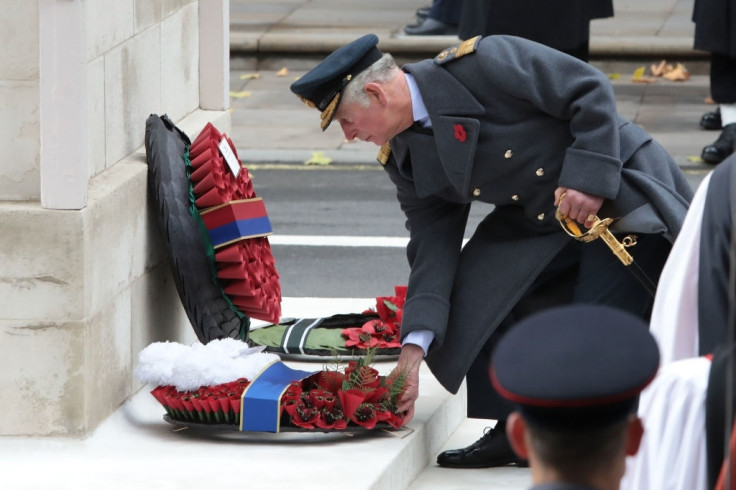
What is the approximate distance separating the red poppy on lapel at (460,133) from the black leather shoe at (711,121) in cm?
692

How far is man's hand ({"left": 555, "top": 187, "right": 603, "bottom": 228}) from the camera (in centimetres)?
464

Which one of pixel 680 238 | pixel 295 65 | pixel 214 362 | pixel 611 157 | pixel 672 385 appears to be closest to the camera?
pixel 672 385

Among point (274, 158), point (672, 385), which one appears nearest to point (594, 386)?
point (672, 385)

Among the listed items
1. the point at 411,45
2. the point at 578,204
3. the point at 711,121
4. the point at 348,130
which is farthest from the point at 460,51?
the point at 411,45

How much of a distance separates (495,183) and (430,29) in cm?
932

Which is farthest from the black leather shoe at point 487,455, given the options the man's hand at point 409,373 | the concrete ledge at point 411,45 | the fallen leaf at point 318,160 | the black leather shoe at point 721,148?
the concrete ledge at point 411,45

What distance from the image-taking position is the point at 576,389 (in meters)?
2.26

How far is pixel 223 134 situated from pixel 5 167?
108 centimetres

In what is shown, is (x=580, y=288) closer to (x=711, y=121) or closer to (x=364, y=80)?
(x=364, y=80)

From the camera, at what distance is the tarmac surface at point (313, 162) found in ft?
14.9

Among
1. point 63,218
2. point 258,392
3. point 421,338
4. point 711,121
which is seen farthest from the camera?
point 711,121

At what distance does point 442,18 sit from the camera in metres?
14.1

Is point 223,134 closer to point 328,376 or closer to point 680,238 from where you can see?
point 328,376

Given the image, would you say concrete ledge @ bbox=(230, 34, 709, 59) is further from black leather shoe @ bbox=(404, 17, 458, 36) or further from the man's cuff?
the man's cuff
